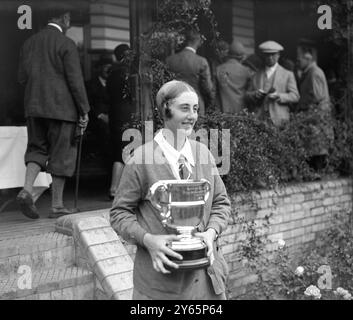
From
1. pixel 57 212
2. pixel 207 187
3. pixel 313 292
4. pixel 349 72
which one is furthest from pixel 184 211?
pixel 349 72

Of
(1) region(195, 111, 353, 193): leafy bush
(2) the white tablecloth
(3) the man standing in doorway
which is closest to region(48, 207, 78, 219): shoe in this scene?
(2) the white tablecloth

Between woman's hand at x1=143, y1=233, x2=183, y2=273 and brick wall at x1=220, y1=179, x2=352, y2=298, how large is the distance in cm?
307

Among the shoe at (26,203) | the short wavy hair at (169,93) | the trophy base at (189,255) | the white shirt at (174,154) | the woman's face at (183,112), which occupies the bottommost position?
the shoe at (26,203)

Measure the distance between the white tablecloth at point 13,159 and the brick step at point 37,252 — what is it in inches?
46.0

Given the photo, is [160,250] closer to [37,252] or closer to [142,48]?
[37,252]

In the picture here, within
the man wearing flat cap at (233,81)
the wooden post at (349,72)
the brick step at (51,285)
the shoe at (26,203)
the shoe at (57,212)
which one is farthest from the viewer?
the wooden post at (349,72)

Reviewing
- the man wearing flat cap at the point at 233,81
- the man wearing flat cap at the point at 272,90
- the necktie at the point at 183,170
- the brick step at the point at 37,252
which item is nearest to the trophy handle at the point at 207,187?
the necktie at the point at 183,170

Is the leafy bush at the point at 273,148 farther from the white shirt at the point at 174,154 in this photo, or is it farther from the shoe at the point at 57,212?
the white shirt at the point at 174,154

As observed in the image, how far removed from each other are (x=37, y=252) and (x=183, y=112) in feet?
7.41

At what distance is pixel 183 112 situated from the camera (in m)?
2.46

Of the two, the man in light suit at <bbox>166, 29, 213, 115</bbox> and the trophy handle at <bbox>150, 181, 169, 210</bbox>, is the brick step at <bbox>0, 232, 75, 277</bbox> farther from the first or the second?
the man in light suit at <bbox>166, 29, 213, 115</bbox>

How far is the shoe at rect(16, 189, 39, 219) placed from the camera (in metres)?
4.88

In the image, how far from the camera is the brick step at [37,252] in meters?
4.03
